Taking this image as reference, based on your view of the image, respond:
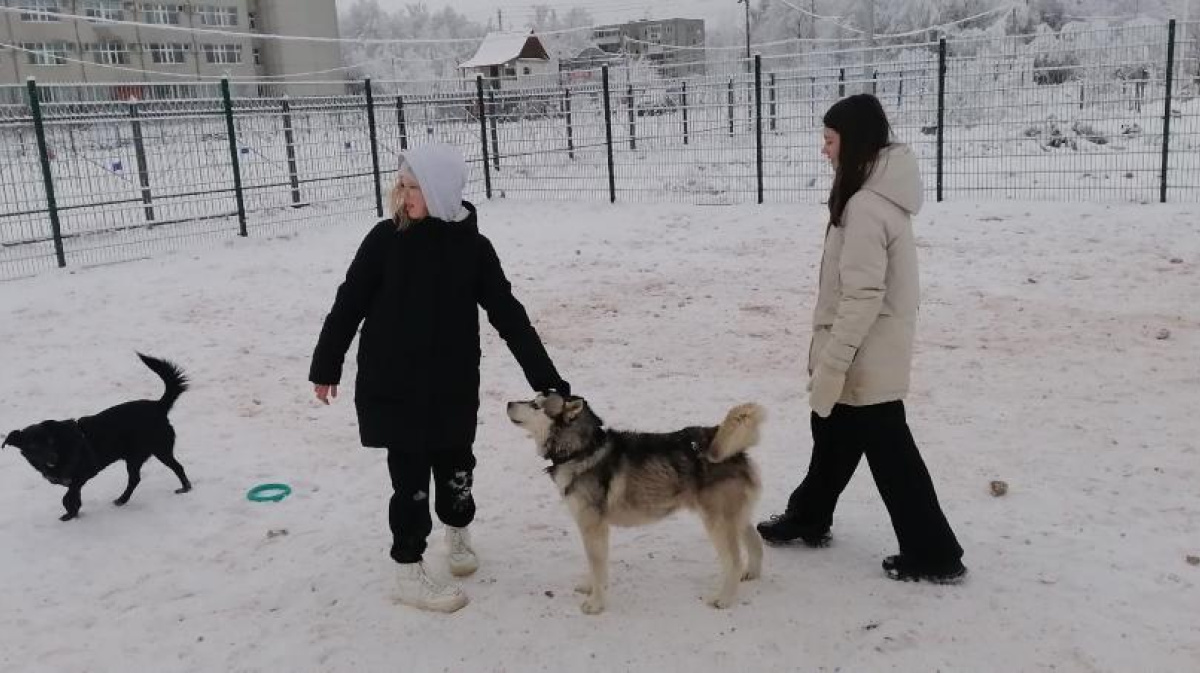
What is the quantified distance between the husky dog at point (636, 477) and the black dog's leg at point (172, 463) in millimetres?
2577

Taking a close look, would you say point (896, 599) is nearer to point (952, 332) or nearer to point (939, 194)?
point (952, 332)

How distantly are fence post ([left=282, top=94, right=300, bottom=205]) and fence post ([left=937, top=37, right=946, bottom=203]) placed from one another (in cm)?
961

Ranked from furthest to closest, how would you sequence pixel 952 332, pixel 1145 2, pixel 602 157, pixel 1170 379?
pixel 1145 2 → pixel 602 157 → pixel 952 332 → pixel 1170 379

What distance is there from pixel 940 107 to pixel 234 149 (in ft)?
33.0

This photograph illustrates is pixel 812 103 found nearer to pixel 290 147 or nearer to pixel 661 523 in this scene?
pixel 290 147

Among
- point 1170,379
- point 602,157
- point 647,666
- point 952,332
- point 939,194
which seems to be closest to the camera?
point 647,666

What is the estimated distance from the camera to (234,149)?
13.2m

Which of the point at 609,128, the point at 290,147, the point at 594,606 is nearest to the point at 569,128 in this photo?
the point at 609,128

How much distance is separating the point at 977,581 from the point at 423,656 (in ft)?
7.35

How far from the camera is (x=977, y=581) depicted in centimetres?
381

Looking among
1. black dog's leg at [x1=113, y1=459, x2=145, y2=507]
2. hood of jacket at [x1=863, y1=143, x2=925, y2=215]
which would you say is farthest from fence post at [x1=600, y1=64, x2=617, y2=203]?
hood of jacket at [x1=863, y1=143, x2=925, y2=215]

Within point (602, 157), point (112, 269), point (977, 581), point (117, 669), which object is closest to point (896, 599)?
point (977, 581)

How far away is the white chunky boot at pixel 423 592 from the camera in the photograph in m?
3.80

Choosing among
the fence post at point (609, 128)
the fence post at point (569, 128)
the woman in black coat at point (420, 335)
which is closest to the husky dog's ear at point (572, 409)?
the woman in black coat at point (420, 335)
